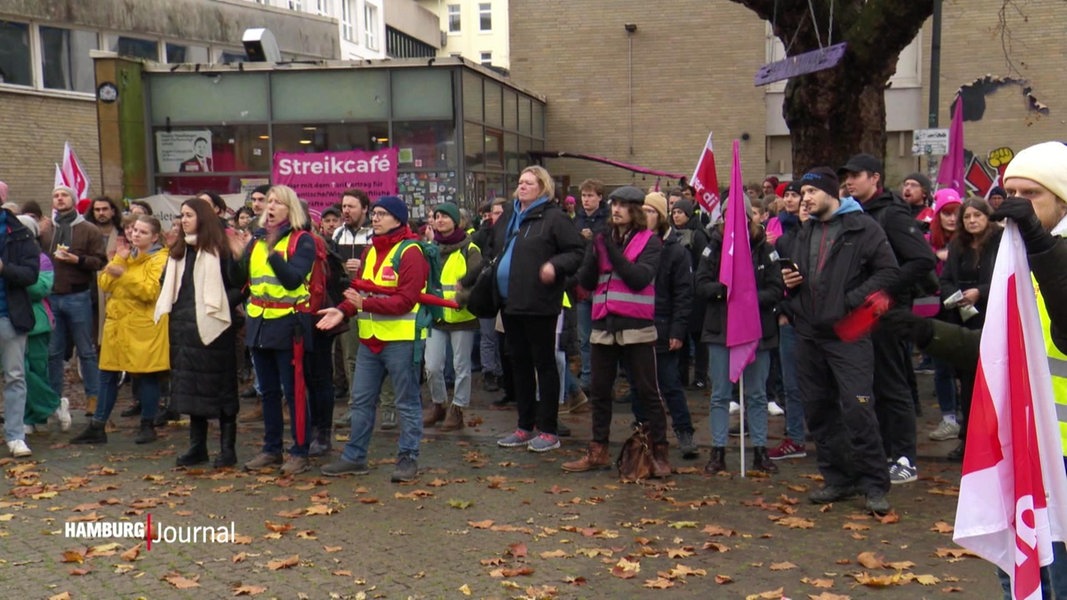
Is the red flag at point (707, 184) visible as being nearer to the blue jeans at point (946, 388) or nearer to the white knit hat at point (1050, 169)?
the blue jeans at point (946, 388)

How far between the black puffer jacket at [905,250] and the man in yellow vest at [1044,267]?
10.0ft

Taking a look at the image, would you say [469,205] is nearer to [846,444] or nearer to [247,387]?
[247,387]

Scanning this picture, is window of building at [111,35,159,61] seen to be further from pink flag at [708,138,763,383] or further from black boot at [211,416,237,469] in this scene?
pink flag at [708,138,763,383]

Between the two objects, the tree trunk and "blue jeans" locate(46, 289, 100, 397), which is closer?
"blue jeans" locate(46, 289, 100, 397)

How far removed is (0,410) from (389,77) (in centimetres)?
951

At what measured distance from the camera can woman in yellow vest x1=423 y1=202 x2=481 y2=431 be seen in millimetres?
9688

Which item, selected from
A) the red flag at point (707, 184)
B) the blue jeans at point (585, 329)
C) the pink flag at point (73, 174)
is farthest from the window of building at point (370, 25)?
the blue jeans at point (585, 329)

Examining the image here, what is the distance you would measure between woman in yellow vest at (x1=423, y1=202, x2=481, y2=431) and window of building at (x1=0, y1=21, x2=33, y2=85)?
17.9 m

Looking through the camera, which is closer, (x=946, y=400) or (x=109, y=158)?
(x=946, y=400)

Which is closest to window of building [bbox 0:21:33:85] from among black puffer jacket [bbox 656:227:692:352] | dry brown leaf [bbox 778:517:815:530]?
black puffer jacket [bbox 656:227:692:352]

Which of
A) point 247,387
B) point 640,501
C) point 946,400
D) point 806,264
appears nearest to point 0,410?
point 247,387

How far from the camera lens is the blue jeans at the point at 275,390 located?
8016 mm

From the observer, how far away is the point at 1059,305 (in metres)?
3.53

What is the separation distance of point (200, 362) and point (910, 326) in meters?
5.72
